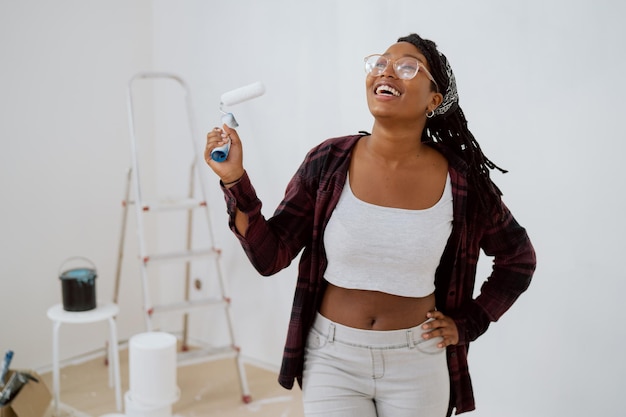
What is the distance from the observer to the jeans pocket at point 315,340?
147cm

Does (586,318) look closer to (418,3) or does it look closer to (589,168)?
(589,168)

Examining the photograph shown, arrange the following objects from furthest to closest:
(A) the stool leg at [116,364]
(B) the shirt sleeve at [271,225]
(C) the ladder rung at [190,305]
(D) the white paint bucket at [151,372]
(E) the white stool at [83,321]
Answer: (C) the ladder rung at [190,305] < (A) the stool leg at [116,364] < (E) the white stool at [83,321] < (D) the white paint bucket at [151,372] < (B) the shirt sleeve at [271,225]

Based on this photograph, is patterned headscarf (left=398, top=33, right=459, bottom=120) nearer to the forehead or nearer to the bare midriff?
the forehead

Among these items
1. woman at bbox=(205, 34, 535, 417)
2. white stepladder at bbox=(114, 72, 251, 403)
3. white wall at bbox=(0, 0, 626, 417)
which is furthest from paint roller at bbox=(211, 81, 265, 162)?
white stepladder at bbox=(114, 72, 251, 403)

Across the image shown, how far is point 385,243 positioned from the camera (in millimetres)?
1425

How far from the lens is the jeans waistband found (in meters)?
1.42

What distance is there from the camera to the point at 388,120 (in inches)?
57.9

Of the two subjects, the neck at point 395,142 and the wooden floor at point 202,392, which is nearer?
the neck at point 395,142

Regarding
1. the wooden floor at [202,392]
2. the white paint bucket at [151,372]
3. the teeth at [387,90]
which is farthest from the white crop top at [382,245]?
the wooden floor at [202,392]

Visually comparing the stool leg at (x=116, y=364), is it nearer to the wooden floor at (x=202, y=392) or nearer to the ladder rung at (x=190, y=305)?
the wooden floor at (x=202, y=392)

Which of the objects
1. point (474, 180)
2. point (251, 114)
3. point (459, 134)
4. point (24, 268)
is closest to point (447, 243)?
point (474, 180)

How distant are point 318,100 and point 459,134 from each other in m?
1.44

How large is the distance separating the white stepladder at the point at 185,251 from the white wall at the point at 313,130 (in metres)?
0.16

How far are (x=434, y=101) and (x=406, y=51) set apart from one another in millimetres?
135
